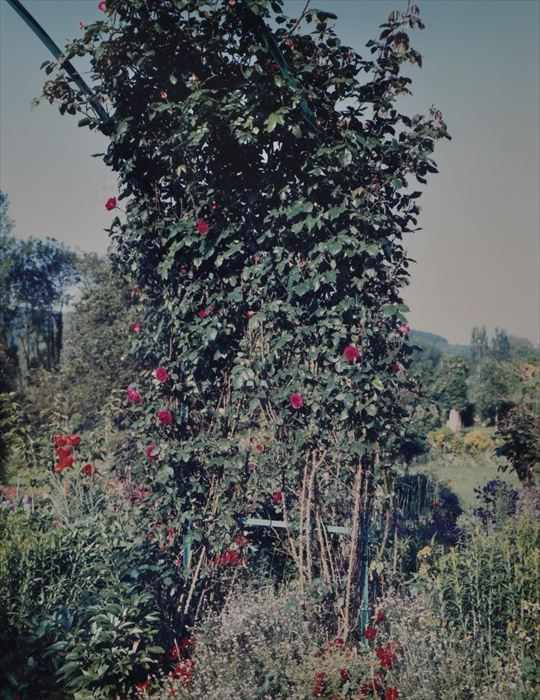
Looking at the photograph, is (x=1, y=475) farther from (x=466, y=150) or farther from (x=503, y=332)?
(x=503, y=332)

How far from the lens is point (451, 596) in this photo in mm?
3113

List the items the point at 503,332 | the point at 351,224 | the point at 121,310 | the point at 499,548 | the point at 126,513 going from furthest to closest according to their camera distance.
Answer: the point at 503,332 < the point at 121,310 < the point at 126,513 < the point at 499,548 < the point at 351,224

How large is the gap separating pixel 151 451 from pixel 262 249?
1.27 m

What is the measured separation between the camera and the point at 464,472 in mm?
9695

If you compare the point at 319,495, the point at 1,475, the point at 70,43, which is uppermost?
the point at 70,43

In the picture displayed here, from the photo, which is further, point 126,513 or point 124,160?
point 126,513

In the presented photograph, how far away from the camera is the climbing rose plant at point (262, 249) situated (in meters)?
2.70

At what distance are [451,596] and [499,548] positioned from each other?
0.44 meters

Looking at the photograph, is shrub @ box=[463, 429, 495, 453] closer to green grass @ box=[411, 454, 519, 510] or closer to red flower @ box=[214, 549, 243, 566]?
green grass @ box=[411, 454, 519, 510]

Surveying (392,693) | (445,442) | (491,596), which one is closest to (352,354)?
(392,693)

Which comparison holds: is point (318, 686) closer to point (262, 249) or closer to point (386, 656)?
point (386, 656)

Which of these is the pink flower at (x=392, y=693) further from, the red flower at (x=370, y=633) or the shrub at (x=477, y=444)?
the shrub at (x=477, y=444)

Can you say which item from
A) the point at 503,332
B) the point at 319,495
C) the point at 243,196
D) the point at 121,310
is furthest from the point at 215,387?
the point at 503,332

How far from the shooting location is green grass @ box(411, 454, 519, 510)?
7.49 m
